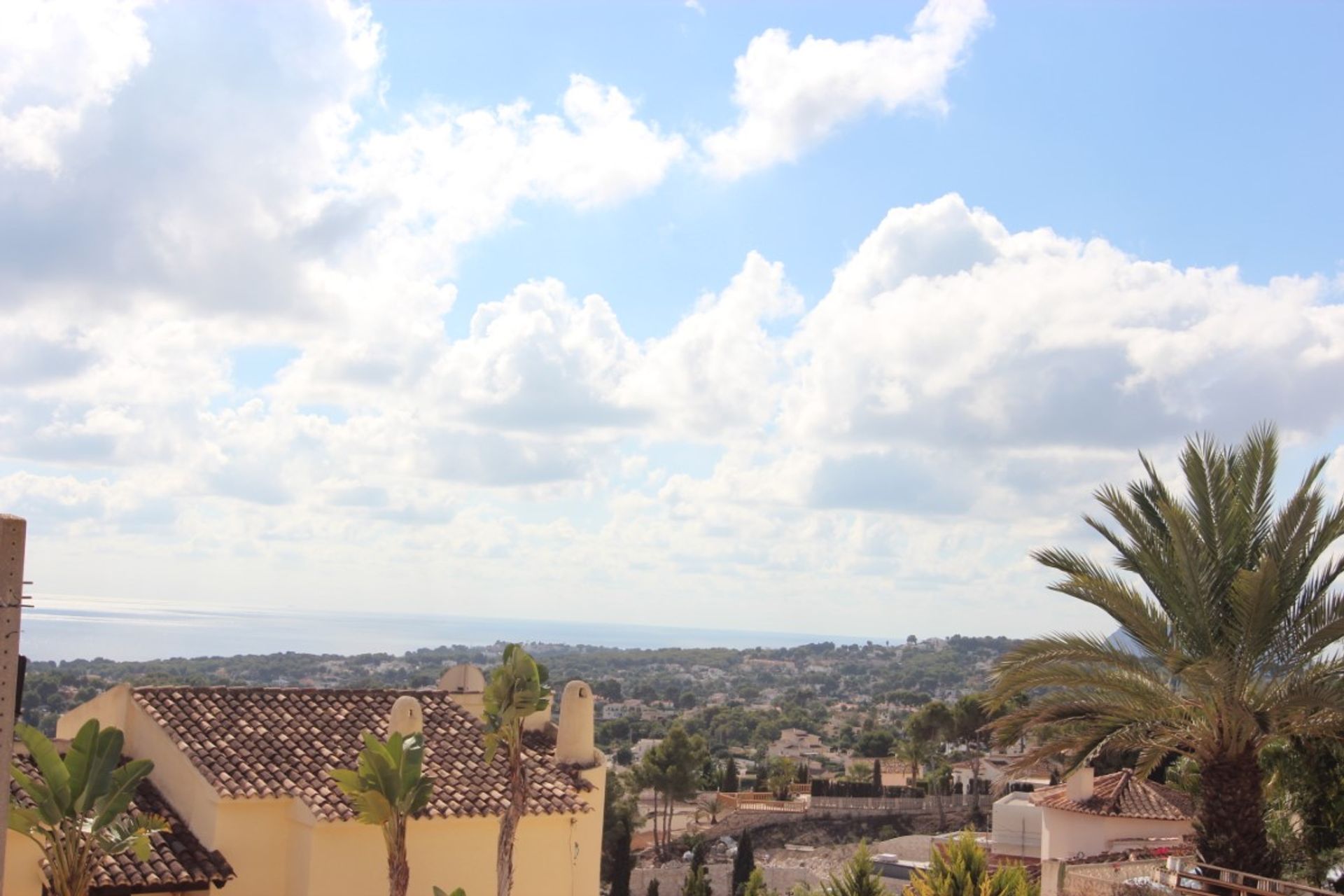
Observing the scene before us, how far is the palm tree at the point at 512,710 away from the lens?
16156 millimetres

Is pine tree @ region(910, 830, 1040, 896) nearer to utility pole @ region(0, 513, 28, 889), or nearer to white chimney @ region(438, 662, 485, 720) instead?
white chimney @ region(438, 662, 485, 720)

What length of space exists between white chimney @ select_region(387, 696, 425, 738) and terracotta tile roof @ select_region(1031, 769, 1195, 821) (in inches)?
585

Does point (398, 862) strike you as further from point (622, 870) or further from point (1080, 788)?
point (622, 870)

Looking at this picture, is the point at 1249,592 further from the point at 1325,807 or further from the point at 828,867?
the point at 828,867

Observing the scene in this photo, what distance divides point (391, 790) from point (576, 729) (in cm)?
611

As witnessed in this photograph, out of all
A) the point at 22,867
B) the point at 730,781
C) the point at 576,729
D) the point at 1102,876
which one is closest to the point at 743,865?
the point at 576,729

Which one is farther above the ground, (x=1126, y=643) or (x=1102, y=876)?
(x=1126, y=643)

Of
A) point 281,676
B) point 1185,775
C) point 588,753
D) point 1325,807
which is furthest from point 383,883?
point 281,676

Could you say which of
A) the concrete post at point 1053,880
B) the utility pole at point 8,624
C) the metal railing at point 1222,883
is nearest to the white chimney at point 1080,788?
the concrete post at point 1053,880

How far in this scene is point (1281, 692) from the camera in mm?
13992

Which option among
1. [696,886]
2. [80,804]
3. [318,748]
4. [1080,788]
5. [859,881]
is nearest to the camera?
[80,804]

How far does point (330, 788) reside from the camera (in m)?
17.2

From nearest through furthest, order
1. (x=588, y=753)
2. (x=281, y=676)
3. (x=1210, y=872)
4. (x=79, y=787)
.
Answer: (x=79, y=787), (x=1210, y=872), (x=588, y=753), (x=281, y=676)

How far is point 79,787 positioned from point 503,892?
18.1 ft
